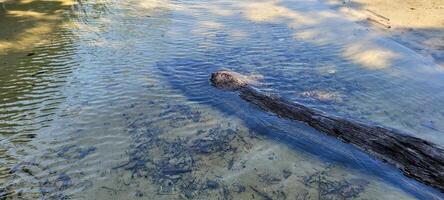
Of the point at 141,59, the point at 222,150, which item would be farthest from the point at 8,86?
the point at 222,150

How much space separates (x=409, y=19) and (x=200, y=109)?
773cm

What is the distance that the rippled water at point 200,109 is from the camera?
20.0ft

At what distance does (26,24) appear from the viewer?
1252cm

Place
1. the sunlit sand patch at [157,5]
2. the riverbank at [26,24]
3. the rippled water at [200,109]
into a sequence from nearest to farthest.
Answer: the rippled water at [200,109] → the riverbank at [26,24] → the sunlit sand patch at [157,5]

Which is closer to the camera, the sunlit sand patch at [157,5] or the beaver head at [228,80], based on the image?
the beaver head at [228,80]

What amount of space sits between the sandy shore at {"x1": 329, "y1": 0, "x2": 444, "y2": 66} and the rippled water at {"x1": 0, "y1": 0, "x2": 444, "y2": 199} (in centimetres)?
54

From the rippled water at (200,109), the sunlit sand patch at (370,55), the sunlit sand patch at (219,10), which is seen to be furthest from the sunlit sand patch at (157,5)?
the sunlit sand patch at (370,55)

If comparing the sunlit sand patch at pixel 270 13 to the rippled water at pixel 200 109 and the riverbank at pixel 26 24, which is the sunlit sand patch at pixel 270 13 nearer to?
the rippled water at pixel 200 109

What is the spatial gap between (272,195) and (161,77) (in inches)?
170

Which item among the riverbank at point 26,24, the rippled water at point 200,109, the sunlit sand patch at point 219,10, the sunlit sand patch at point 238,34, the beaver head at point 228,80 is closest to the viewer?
the rippled water at point 200,109

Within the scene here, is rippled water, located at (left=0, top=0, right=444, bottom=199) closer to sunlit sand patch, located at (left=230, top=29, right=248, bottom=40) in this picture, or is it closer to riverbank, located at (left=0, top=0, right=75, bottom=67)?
sunlit sand patch, located at (left=230, top=29, right=248, bottom=40)

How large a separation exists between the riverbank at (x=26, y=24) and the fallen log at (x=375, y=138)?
5889mm

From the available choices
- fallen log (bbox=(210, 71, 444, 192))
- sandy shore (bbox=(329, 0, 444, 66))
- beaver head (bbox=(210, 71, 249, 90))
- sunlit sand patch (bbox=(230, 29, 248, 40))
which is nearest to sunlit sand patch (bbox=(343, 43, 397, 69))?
sandy shore (bbox=(329, 0, 444, 66))

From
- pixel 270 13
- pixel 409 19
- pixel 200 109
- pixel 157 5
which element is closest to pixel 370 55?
pixel 409 19
